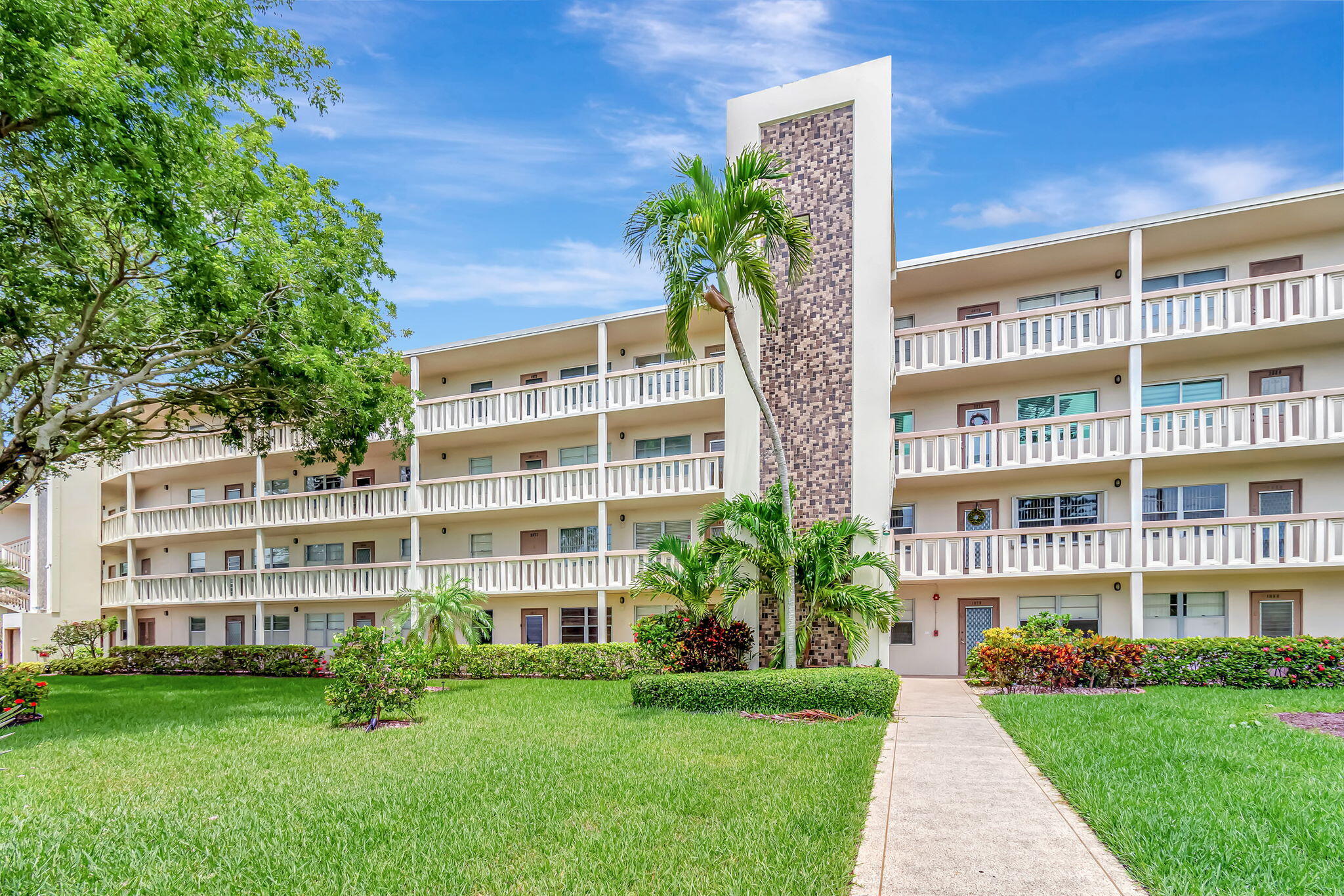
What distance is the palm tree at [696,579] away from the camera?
14.7m

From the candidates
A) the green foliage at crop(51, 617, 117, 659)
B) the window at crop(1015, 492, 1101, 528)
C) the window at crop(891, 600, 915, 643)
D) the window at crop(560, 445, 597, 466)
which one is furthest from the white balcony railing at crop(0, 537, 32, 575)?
the window at crop(1015, 492, 1101, 528)

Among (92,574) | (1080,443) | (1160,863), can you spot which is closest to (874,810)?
(1160,863)

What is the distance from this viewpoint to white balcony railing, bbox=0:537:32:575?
30172mm

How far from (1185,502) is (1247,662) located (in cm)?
432

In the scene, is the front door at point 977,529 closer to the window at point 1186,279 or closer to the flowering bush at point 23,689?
the window at point 1186,279

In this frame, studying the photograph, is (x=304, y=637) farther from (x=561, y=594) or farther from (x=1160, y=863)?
(x=1160, y=863)

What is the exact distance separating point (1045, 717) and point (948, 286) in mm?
12525

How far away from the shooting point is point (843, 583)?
1473 centimetres

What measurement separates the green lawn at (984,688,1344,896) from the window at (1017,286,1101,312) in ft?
34.8

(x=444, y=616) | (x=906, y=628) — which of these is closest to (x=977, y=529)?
(x=906, y=628)

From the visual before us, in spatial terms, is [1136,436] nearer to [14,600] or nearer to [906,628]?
[906,628]

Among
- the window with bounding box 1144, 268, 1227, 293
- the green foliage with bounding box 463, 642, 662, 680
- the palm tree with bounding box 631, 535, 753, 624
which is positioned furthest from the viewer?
the green foliage with bounding box 463, 642, 662, 680

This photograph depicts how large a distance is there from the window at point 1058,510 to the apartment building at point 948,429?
6cm

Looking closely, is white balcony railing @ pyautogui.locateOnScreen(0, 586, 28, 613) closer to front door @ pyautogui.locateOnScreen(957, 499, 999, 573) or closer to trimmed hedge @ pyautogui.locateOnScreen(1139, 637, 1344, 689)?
front door @ pyautogui.locateOnScreen(957, 499, 999, 573)
